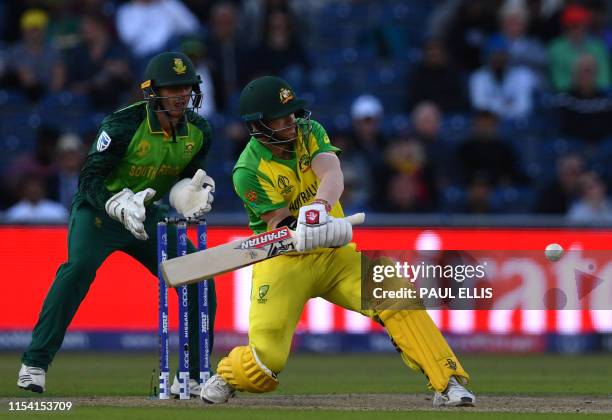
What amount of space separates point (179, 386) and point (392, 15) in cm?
A: 967

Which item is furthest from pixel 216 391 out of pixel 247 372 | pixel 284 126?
pixel 284 126

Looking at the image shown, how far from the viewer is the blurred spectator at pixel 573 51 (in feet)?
55.0

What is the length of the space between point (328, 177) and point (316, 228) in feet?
1.56

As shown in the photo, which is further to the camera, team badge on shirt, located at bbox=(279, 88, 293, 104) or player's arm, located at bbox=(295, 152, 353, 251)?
team badge on shirt, located at bbox=(279, 88, 293, 104)

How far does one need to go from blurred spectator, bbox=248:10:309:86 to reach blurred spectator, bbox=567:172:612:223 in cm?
358

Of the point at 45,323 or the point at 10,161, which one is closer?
the point at 45,323

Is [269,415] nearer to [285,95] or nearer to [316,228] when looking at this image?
[316,228]

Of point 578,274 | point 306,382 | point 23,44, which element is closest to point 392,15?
point 23,44

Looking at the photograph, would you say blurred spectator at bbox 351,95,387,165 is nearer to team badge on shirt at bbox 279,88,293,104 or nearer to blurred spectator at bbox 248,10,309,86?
blurred spectator at bbox 248,10,309,86

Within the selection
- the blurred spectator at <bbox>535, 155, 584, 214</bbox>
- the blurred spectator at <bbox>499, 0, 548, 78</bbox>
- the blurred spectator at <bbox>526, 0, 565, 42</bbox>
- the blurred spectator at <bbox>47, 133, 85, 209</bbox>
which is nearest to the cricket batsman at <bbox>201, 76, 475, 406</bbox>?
the blurred spectator at <bbox>47, 133, 85, 209</bbox>

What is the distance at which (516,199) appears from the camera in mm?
15406

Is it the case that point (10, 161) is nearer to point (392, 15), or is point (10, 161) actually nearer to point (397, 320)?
point (392, 15)

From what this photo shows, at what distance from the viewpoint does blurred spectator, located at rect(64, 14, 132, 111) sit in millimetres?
16219

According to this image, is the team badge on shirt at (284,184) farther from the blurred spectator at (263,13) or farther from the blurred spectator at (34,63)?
the blurred spectator at (34,63)
